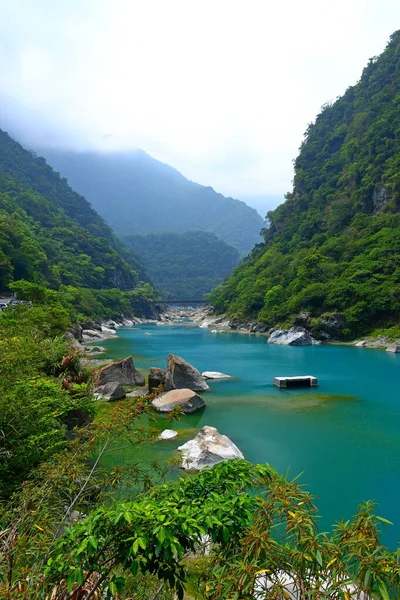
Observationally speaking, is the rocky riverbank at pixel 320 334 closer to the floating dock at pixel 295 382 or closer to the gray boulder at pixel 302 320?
the gray boulder at pixel 302 320

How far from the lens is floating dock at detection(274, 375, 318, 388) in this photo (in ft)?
63.0

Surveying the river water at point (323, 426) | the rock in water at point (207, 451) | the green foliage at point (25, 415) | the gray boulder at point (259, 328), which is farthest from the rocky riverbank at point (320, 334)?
the green foliage at point (25, 415)

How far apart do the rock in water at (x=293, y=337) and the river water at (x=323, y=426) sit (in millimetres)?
12734

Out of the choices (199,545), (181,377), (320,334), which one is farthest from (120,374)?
(320,334)

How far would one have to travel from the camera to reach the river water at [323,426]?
8.66 m

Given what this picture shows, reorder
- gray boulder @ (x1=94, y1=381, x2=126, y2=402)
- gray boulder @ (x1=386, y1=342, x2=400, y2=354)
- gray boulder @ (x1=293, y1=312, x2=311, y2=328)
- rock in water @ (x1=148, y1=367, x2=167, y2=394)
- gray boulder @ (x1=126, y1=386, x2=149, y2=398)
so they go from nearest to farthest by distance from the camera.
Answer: gray boulder @ (x1=94, y1=381, x2=126, y2=402) < gray boulder @ (x1=126, y1=386, x2=149, y2=398) < rock in water @ (x1=148, y1=367, x2=167, y2=394) < gray boulder @ (x1=386, y1=342, x2=400, y2=354) < gray boulder @ (x1=293, y1=312, x2=311, y2=328)

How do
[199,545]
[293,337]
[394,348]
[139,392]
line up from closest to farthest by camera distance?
[199,545] → [139,392] → [394,348] → [293,337]

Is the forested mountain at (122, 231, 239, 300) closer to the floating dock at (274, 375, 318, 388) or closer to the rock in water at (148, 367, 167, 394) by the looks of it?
the floating dock at (274, 375, 318, 388)

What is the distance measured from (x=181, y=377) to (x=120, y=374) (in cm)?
295

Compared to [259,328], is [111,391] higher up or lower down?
higher up

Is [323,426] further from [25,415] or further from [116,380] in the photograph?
[25,415]

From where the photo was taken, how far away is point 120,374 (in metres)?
17.6

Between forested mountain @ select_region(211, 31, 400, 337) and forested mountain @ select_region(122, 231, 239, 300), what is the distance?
56139mm

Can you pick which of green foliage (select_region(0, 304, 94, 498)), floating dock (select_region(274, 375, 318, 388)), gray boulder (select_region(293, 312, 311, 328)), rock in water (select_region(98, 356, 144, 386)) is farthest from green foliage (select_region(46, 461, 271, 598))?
gray boulder (select_region(293, 312, 311, 328))
